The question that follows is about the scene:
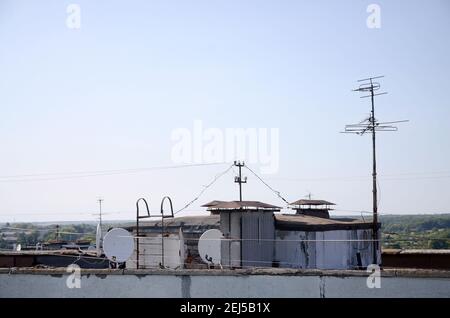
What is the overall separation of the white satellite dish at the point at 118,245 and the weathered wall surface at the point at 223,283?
1857mm

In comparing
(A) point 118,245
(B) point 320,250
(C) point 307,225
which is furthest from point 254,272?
(B) point 320,250

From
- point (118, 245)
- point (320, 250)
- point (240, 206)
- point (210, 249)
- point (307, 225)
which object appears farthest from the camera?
point (320, 250)

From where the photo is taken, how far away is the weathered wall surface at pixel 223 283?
1334cm

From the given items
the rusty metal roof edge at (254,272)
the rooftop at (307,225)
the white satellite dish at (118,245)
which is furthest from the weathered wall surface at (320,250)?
the rusty metal roof edge at (254,272)

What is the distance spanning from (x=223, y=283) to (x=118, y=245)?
4.27m

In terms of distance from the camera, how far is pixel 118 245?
662 inches
